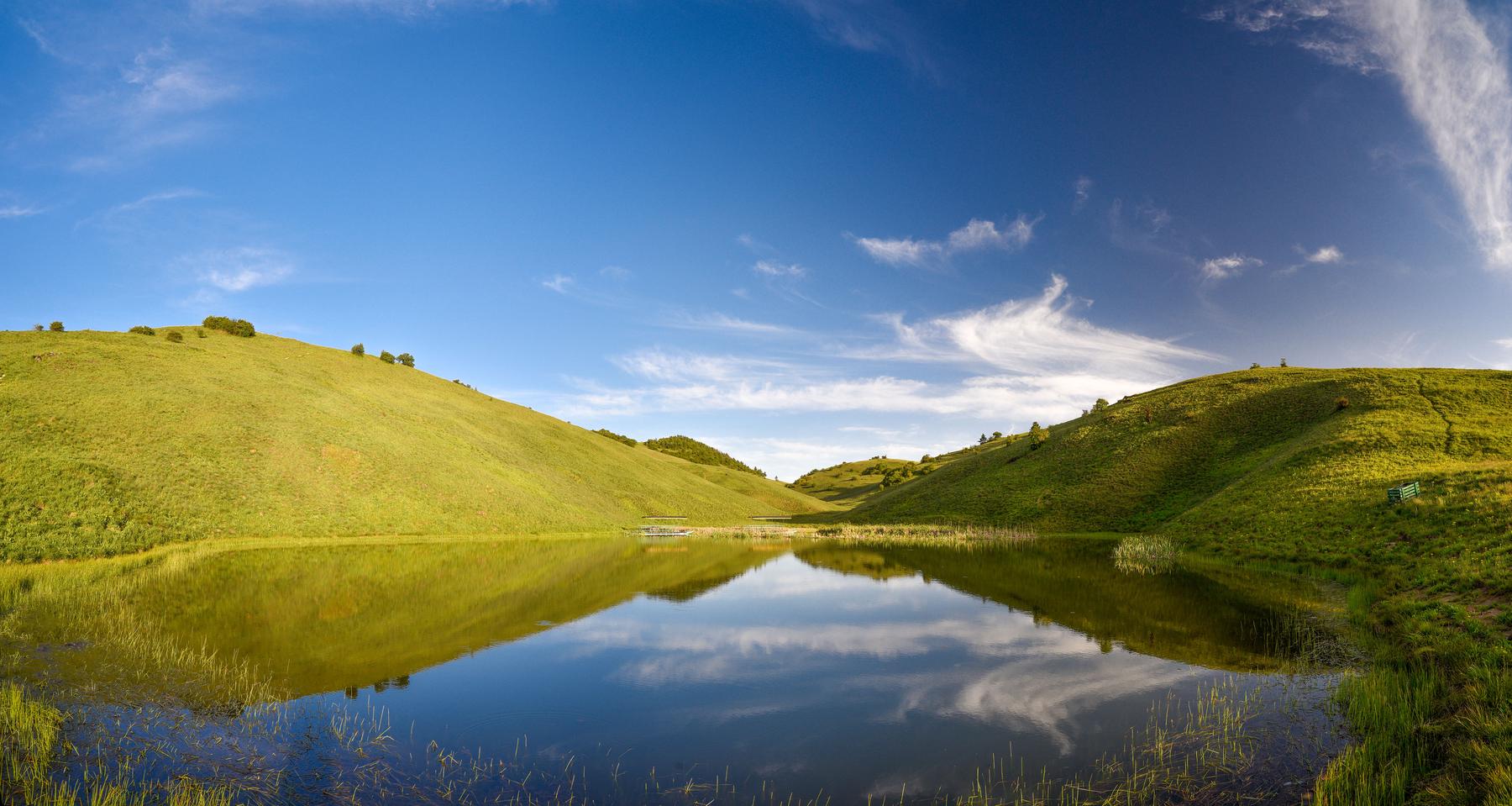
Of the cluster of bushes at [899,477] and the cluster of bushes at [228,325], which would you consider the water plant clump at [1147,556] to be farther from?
the cluster of bushes at [228,325]

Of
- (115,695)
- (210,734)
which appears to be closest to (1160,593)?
(210,734)

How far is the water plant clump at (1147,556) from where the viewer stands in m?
45.8

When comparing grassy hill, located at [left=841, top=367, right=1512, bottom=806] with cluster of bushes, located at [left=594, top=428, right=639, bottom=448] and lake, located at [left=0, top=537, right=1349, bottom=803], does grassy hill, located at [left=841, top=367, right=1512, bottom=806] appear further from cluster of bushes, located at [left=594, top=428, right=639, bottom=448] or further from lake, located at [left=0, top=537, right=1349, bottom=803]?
cluster of bushes, located at [left=594, top=428, right=639, bottom=448]

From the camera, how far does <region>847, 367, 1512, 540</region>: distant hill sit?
51531 millimetres

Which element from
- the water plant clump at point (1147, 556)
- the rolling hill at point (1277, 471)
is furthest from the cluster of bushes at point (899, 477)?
the water plant clump at point (1147, 556)

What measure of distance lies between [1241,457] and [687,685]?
9005cm

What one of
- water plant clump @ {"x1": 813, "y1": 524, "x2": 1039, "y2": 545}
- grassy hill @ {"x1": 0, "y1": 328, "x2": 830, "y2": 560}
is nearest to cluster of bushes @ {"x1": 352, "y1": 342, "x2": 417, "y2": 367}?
grassy hill @ {"x1": 0, "y1": 328, "x2": 830, "y2": 560}

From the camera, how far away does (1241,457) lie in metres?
80.2

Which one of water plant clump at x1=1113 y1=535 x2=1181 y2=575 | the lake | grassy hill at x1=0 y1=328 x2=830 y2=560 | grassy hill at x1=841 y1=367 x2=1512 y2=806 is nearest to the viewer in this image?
the lake

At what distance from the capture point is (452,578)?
3841cm

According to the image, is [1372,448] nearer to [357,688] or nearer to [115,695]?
[357,688]

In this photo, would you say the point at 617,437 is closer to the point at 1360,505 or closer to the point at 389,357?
the point at 389,357

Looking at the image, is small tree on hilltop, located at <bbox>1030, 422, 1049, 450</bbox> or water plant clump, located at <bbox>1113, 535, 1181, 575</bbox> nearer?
water plant clump, located at <bbox>1113, 535, 1181, 575</bbox>

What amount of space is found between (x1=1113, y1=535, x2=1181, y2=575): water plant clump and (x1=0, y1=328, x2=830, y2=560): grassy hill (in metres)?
61.4
